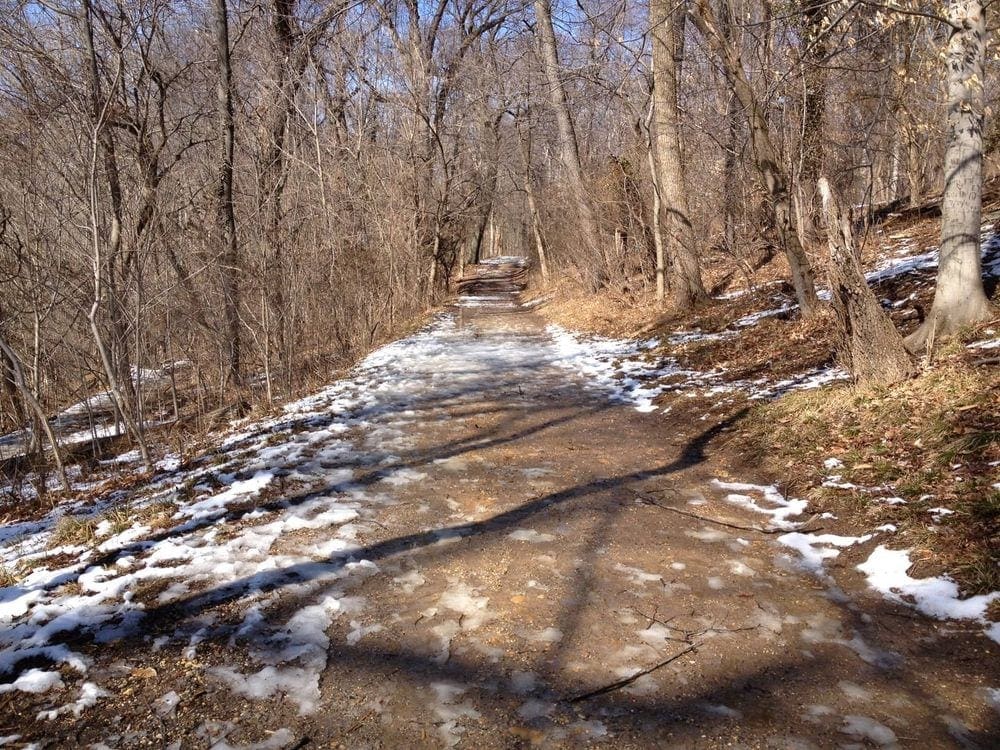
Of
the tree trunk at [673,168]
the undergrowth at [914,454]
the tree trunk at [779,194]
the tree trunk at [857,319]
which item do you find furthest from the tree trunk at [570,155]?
the undergrowth at [914,454]

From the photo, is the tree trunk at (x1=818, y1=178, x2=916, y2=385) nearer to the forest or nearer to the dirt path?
the forest

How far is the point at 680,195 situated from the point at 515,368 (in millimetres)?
5020

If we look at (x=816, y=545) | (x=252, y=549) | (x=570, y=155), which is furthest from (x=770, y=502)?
(x=570, y=155)

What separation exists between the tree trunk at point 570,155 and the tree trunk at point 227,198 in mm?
8041

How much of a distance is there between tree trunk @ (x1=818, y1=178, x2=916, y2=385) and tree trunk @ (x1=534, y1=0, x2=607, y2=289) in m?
10.4

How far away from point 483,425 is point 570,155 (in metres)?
12.2

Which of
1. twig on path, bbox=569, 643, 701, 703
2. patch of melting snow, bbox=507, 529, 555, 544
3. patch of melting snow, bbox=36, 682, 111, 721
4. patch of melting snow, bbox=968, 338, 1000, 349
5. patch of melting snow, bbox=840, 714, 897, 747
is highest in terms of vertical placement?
patch of melting snow, bbox=968, 338, 1000, 349

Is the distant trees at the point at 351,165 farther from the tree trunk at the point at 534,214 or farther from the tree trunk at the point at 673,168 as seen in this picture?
the tree trunk at the point at 534,214

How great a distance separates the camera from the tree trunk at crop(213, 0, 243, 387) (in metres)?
9.00

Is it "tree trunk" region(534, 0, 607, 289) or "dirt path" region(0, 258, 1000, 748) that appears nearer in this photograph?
"dirt path" region(0, 258, 1000, 748)

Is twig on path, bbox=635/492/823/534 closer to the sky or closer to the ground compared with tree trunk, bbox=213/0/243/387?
closer to the ground

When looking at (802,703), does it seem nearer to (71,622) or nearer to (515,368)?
(71,622)

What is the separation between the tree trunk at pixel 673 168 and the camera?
37.2 ft

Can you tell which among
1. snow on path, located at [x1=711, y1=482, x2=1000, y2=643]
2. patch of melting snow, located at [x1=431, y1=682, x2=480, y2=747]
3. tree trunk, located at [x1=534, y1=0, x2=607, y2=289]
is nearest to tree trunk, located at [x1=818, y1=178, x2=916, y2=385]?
snow on path, located at [x1=711, y1=482, x2=1000, y2=643]
